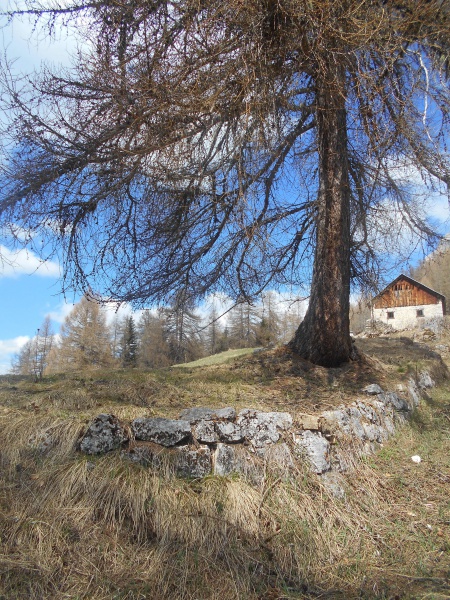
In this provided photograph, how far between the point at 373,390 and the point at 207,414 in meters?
2.86

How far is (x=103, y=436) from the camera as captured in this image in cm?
373

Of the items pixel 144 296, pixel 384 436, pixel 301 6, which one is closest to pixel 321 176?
pixel 301 6

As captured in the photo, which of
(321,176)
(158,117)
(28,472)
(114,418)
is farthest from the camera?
(321,176)

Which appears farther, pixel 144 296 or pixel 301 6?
pixel 144 296

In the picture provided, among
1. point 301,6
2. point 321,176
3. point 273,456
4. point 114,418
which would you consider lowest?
point 273,456

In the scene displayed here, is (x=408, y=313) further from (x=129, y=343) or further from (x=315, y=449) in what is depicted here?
(x=315, y=449)

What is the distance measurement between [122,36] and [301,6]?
2343 millimetres

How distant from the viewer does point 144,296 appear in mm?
6887

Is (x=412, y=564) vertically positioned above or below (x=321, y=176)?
below

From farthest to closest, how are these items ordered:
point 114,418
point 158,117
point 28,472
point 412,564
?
point 158,117
point 114,418
point 28,472
point 412,564

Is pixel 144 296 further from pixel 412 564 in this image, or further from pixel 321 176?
pixel 412 564

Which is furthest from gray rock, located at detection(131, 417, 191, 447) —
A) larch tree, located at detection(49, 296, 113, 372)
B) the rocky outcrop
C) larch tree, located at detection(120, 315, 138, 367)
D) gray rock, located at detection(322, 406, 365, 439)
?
larch tree, located at detection(120, 315, 138, 367)

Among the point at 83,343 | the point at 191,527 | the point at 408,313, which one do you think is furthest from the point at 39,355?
the point at 408,313

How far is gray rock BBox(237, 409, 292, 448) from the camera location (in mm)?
4027
